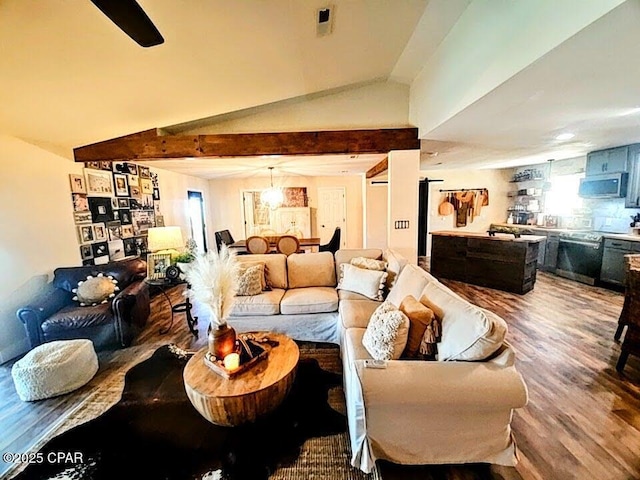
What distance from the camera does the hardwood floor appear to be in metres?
1.66

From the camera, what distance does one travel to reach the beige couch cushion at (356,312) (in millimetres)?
2502

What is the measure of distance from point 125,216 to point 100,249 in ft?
2.25

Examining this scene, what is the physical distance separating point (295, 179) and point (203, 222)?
2.76 metres

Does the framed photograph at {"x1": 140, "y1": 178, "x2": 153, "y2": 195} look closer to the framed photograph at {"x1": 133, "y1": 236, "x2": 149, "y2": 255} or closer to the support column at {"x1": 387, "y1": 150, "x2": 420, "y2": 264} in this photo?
the framed photograph at {"x1": 133, "y1": 236, "x2": 149, "y2": 255}

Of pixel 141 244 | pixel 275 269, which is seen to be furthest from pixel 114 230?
pixel 275 269

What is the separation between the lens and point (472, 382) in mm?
1498

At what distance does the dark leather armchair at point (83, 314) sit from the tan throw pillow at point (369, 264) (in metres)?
2.53

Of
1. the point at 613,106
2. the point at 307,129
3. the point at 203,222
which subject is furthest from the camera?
the point at 203,222

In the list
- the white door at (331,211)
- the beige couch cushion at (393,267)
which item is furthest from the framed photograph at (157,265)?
the white door at (331,211)

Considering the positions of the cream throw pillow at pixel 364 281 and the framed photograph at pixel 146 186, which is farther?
the framed photograph at pixel 146 186

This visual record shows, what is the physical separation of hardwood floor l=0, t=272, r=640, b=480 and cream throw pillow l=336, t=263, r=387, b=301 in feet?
4.64

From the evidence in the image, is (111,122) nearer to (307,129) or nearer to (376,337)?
(307,129)

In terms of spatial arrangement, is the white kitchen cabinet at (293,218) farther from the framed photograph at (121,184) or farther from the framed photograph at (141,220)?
the framed photograph at (121,184)

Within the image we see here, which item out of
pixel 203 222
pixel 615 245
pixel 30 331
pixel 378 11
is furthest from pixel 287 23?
pixel 203 222
